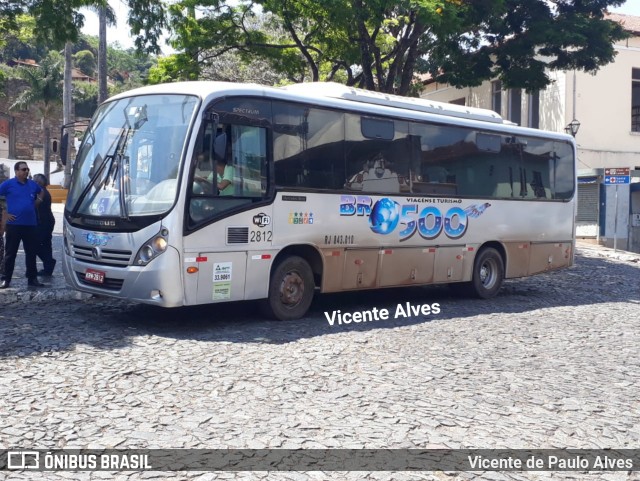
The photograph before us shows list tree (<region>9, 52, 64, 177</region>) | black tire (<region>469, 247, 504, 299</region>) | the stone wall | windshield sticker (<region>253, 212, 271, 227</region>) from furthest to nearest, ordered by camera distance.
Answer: the stone wall, tree (<region>9, 52, 64, 177</region>), black tire (<region>469, 247, 504, 299</region>), windshield sticker (<region>253, 212, 271, 227</region>)

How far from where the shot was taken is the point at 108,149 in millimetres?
9961

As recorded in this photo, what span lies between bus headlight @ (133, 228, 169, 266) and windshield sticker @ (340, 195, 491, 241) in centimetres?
303

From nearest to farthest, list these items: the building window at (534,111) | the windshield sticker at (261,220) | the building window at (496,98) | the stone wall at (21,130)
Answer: the windshield sticker at (261,220) → the building window at (534,111) → the building window at (496,98) → the stone wall at (21,130)

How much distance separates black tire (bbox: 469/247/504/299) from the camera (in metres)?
14.2

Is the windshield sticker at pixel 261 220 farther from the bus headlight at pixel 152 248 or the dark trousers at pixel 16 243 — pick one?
the dark trousers at pixel 16 243

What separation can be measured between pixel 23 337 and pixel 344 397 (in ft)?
13.2

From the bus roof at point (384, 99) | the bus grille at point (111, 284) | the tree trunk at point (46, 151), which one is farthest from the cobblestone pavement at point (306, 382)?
the tree trunk at point (46, 151)

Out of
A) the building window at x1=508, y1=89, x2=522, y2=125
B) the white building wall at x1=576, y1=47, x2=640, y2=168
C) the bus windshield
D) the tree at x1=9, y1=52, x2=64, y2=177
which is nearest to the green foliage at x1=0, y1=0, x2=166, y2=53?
the bus windshield

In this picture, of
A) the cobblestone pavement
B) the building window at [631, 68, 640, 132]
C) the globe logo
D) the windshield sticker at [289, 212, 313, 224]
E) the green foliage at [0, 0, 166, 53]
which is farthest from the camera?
the building window at [631, 68, 640, 132]

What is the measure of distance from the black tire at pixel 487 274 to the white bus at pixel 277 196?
44 millimetres

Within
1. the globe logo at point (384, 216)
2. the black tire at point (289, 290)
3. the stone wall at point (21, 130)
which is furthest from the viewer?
the stone wall at point (21, 130)

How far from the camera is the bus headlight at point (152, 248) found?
9.24 metres

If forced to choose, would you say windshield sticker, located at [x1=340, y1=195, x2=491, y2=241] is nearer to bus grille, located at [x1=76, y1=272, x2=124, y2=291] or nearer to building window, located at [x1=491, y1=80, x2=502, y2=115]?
bus grille, located at [x1=76, y1=272, x2=124, y2=291]

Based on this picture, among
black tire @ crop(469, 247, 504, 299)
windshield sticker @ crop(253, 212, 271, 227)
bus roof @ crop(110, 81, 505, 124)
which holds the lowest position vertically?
black tire @ crop(469, 247, 504, 299)
